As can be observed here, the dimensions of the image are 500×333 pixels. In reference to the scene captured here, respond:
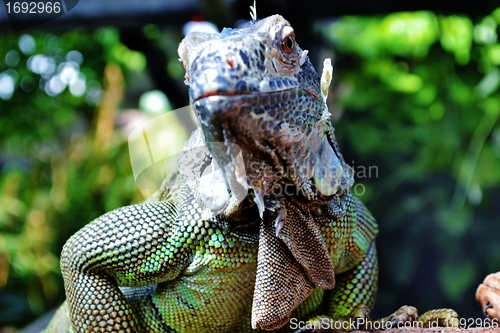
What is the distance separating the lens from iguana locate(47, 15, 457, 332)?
1707 mm

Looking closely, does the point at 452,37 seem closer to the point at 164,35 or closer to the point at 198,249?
the point at 164,35

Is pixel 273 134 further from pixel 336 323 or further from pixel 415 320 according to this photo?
pixel 415 320

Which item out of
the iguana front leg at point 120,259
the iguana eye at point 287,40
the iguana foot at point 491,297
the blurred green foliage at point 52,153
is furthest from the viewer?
the blurred green foliage at point 52,153

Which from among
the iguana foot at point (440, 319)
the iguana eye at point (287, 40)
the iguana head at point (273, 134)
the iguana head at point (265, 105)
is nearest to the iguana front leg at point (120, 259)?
the iguana head at point (273, 134)

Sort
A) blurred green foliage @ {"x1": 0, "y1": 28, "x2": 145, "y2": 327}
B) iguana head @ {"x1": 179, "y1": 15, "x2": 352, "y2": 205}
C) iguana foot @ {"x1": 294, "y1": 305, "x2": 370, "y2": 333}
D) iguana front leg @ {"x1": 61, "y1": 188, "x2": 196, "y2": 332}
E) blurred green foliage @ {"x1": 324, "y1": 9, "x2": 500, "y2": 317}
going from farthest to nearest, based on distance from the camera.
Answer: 1. blurred green foliage @ {"x1": 0, "y1": 28, "x2": 145, "y2": 327}
2. blurred green foliage @ {"x1": 324, "y1": 9, "x2": 500, "y2": 317}
3. iguana foot @ {"x1": 294, "y1": 305, "x2": 370, "y2": 333}
4. iguana front leg @ {"x1": 61, "y1": 188, "x2": 196, "y2": 332}
5. iguana head @ {"x1": 179, "y1": 15, "x2": 352, "y2": 205}

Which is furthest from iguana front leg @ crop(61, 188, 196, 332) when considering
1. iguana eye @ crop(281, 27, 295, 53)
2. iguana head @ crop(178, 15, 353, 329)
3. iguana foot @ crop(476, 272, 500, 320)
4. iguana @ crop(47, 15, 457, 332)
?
iguana foot @ crop(476, 272, 500, 320)

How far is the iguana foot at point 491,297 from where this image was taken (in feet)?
8.02

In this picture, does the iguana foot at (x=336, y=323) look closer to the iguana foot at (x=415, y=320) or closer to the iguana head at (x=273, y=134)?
the iguana foot at (x=415, y=320)

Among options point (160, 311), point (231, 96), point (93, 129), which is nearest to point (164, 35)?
point (93, 129)

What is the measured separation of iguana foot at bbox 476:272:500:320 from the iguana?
0.68ft

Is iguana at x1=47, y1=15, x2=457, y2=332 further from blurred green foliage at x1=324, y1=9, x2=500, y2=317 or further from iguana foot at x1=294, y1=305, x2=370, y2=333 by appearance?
blurred green foliage at x1=324, y1=9, x2=500, y2=317

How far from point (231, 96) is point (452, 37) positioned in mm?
4667

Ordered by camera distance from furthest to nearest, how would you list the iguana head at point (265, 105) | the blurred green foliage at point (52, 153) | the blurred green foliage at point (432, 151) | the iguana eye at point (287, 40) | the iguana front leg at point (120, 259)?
the blurred green foliage at point (52, 153)
the blurred green foliage at point (432, 151)
the iguana front leg at point (120, 259)
the iguana eye at point (287, 40)
the iguana head at point (265, 105)

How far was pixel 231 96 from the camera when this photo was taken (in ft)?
5.33
